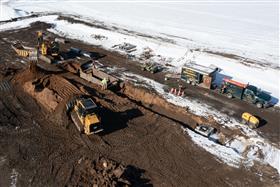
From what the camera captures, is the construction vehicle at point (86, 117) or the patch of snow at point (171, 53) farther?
the patch of snow at point (171, 53)

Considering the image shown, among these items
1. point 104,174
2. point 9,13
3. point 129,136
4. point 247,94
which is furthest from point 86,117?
point 9,13

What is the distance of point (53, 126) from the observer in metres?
27.6

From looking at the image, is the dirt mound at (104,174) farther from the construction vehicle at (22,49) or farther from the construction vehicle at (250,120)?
the construction vehicle at (22,49)

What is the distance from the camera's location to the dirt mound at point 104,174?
70.5 ft

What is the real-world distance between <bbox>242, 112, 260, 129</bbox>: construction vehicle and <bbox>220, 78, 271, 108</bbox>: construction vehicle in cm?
372

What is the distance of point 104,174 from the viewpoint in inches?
868

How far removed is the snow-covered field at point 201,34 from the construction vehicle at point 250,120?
2.06 feet

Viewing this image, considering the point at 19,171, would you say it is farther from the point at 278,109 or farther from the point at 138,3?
the point at 138,3

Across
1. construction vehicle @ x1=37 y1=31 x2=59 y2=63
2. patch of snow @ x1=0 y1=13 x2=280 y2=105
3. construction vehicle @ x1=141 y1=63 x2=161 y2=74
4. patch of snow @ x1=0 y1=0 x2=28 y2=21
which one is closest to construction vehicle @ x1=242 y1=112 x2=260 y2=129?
patch of snow @ x1=0 y1=13 x2=280 y2=105

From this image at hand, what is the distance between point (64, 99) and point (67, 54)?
14967mm

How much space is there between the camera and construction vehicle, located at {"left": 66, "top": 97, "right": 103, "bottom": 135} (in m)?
25.3

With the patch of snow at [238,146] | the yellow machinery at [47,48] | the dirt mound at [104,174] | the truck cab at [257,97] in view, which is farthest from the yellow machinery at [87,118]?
the truck cab at [257,97]

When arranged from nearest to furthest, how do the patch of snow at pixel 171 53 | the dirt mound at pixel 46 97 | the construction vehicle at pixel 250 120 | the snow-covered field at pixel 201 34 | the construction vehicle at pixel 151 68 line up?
the snow-covered field at pixel 201 34, the construction vehicle at pixel 250 120, the dirt mound at pixel 46 97, the construction vehicle at pixel 151 68, the patch of snow at pixel 171 53

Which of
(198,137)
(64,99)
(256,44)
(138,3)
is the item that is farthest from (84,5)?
(198,137)
